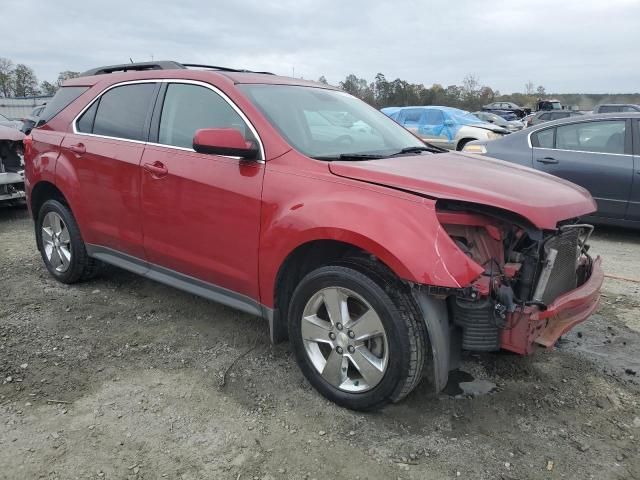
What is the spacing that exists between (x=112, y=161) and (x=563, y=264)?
10.2ft

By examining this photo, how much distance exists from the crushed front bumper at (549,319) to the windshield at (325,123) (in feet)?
4.44

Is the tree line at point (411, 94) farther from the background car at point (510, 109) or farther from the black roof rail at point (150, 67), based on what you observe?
the black roof rail at point (150, 67)

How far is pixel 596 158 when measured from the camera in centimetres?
638

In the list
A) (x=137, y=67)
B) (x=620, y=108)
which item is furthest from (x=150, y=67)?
(x=620, y=108)

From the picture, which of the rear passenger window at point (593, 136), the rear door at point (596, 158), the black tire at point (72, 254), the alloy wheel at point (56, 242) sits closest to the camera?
the black tire at point (72, 254)

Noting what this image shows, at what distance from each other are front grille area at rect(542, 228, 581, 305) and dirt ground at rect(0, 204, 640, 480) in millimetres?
649

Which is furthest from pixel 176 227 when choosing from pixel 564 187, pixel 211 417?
pixel 564 187

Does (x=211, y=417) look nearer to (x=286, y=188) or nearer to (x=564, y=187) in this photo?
(x=286, y=188)

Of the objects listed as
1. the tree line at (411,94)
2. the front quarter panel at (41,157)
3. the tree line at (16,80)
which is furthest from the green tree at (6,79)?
the front quarter panel at (41,157)

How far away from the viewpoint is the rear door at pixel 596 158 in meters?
6.20

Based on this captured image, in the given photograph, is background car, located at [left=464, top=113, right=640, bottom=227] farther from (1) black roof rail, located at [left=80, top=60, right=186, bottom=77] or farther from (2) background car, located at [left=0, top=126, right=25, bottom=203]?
(2) background car, located at [left=0, top=126, right=25, bottom=203]

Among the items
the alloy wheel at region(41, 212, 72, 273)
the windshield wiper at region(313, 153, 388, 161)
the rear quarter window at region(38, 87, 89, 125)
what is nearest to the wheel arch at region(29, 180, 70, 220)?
the alloy wheel at region(41, 212, 72, 273)

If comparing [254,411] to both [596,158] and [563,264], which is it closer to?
[563,264]

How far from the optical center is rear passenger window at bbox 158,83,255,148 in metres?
3.36
